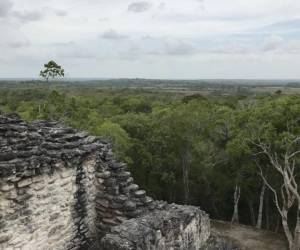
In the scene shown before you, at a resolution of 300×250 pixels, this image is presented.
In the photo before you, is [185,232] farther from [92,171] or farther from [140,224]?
[92,171]

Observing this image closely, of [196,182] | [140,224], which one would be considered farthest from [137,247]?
[196,182]

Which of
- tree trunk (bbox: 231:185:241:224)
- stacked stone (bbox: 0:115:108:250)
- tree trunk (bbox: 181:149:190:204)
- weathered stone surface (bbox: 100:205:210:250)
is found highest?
stacked stone (bbox: 0:115:108:250)


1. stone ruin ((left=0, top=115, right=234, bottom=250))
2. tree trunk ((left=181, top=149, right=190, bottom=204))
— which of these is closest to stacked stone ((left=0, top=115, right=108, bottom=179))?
stone ruin ((left=0, top=115, right=234, bottom=250))

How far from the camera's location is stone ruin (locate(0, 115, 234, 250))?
663 cm

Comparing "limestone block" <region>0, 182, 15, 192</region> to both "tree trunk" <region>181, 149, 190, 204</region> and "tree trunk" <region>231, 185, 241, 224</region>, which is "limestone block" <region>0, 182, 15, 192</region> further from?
"tree trunk" <region>181, 149, 190, 204</region>

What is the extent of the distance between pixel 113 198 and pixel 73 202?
0.99 m

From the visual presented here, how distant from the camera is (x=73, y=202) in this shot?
8055 mm

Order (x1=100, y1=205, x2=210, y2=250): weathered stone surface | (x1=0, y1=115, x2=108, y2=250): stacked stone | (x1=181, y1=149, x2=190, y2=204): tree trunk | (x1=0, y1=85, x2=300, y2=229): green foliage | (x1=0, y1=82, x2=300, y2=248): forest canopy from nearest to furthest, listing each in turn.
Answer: (x1=0, y1=115, x2=108, y2=250): stacked stone → (x1=100, y1=205, x2=210, y2=250): weathered stone surface → (x1=0, y1=82, x2=300, y2=248): forest canopy → (x1=0, y1=85, x2=300, y2=229): green foliage → (x1=181, y1=149, x2=190, y2=204): tree trunk

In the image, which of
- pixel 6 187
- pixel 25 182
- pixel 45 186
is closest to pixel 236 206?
pixel 45 186

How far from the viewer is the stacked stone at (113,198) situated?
8.66m

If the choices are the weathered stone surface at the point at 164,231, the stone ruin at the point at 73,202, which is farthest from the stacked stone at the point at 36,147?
the weathered stone surface at the point at 164,231

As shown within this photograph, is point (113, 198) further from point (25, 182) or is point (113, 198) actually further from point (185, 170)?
point (185, 170)

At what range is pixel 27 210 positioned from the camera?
6.77m

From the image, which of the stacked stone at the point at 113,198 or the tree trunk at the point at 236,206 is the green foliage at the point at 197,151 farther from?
the stacked stone at the point at 113,198
